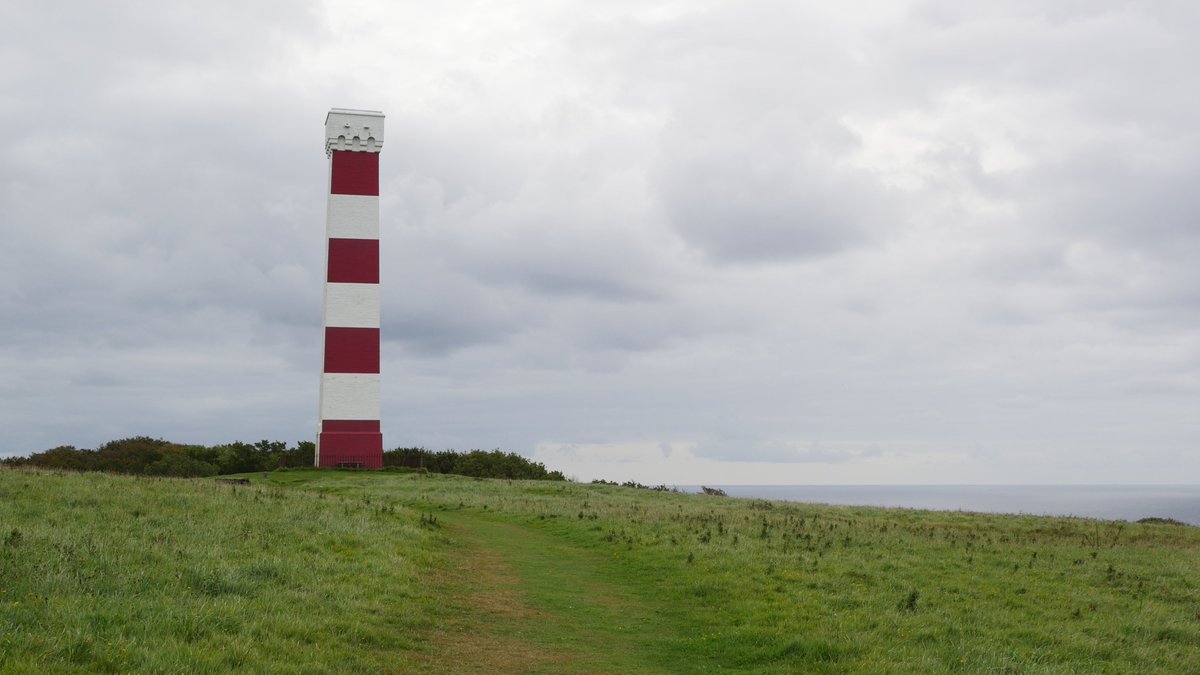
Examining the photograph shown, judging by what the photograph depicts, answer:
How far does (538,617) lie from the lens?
1348 centimetres

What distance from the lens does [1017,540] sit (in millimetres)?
24406

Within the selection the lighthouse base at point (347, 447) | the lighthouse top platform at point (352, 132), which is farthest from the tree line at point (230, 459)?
the lighthouse top platform at point (352, 132)

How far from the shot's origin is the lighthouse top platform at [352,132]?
4359 cm

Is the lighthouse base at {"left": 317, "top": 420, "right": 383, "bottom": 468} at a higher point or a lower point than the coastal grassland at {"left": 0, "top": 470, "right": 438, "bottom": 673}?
higher

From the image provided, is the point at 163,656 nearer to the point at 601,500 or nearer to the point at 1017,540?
the point at 1017,540

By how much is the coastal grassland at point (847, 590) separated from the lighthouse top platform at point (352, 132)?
2213 centimetres

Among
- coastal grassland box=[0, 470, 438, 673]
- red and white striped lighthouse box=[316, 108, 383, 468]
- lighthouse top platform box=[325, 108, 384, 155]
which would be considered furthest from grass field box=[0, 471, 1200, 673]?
lighthouse top platform box=[325, 108, 384, 155]

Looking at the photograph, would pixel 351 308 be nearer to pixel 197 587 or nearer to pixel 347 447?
pixel 347 447

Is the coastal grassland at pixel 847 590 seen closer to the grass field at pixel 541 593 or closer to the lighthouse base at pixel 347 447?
the grass field at pixel 541 593

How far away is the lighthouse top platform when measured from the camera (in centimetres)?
4359

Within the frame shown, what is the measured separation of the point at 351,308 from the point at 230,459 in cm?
1415

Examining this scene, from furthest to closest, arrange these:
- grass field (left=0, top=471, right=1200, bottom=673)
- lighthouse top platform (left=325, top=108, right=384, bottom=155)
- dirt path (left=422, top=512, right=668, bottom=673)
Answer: lighthouse top platform (left=325, top=108, right=384, bottom=155) < dirt path (left=422, top=512, right=668, bottom=673) < grass field (left=0, top=471, right=1200, bottom=673)

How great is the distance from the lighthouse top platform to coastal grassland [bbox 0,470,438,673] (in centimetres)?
2611

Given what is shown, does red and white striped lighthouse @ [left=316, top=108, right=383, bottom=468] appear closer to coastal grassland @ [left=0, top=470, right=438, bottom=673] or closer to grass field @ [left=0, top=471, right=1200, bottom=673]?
grass field @ [left=0, top=471, right=1200, bottom=673]
